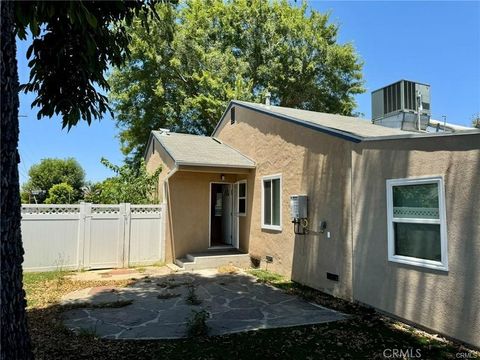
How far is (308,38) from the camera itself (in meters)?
24.0

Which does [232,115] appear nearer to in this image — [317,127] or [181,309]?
[317,127]

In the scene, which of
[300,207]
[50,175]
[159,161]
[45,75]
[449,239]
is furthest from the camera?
[50,175]

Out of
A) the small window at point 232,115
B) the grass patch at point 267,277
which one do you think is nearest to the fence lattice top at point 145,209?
the grass patch at point 267,277

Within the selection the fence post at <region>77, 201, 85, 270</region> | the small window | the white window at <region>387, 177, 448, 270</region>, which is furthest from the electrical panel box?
the fence post at <region>77, 201, 85, 270</region>

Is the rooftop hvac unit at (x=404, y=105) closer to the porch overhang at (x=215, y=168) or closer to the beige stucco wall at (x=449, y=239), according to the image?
the porch overhang at (x=215, y=168)

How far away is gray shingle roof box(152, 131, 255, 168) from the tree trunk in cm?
785

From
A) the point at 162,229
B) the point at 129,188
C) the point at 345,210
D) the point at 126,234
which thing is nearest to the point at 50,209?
the point at 126,234

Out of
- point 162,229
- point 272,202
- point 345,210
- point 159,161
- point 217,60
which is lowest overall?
point 162,229

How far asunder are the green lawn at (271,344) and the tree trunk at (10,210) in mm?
1639

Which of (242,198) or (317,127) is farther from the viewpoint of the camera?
(242,198)

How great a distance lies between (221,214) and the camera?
558 inches

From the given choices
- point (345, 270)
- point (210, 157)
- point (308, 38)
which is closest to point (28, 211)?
point (210, 157)

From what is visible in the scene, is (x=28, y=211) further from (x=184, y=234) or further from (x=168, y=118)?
(x=168, y=118)

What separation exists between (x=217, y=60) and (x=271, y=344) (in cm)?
1983
